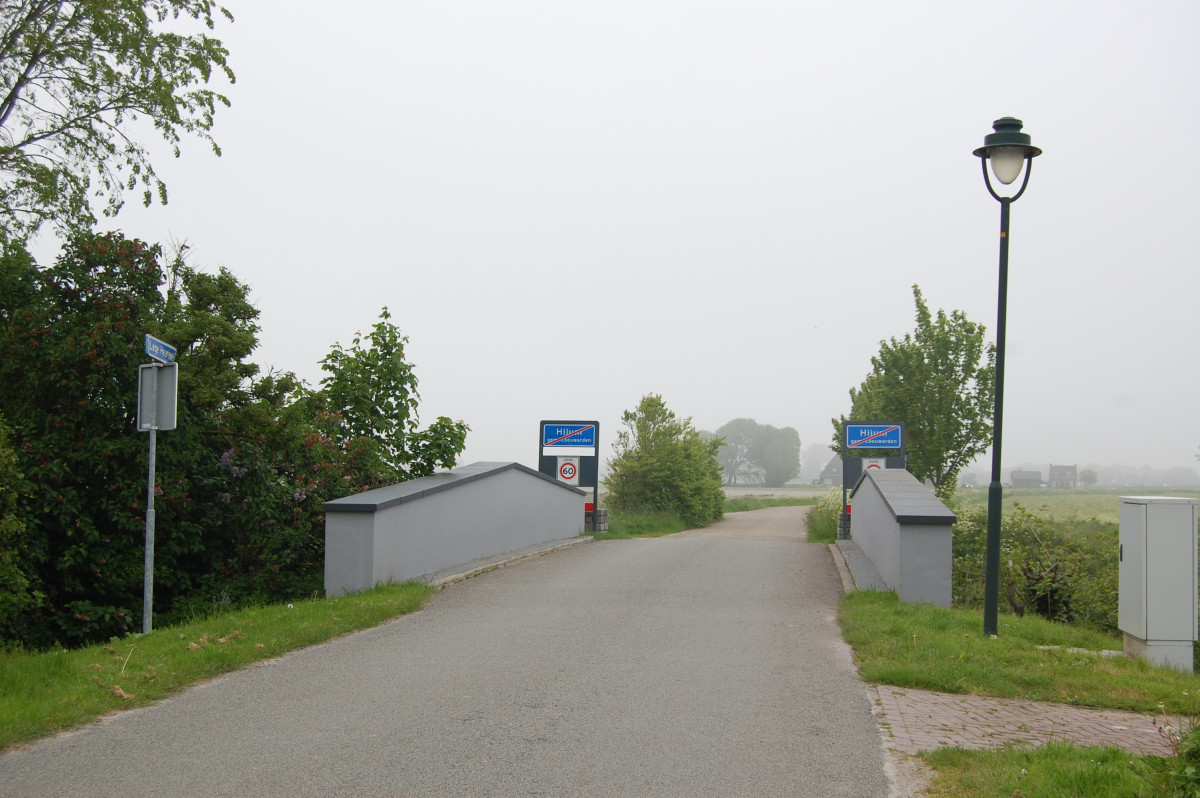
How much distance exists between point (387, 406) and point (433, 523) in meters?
3.97

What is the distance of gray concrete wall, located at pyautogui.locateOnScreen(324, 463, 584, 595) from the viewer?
10.4m

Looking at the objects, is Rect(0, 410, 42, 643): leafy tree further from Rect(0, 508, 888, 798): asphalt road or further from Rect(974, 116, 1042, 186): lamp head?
Rect(974, 116, 1042, 186): lamp head

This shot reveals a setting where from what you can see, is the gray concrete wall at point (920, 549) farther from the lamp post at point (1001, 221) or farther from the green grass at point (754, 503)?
the green grass at point (754, 503)

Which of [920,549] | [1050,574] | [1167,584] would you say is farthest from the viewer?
[1050,574]

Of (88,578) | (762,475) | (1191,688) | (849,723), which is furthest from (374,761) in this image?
(762,475)

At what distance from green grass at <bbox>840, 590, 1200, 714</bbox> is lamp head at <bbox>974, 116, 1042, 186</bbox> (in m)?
4.15

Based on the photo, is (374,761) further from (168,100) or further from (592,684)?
(168,100)

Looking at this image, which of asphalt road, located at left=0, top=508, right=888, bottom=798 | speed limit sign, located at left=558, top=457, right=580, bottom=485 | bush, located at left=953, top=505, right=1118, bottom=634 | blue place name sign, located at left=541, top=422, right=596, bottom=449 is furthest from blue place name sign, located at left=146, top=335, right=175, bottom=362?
speed limit sign, located at left=558, top=457, right=580, bottom=485

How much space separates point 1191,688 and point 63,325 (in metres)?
11.3

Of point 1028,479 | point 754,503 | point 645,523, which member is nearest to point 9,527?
point 645,523

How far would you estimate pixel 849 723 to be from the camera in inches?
230

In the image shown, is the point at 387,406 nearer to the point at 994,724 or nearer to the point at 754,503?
the point at 994,724

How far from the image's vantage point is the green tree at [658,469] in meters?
35.8

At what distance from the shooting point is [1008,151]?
8.55 meters
